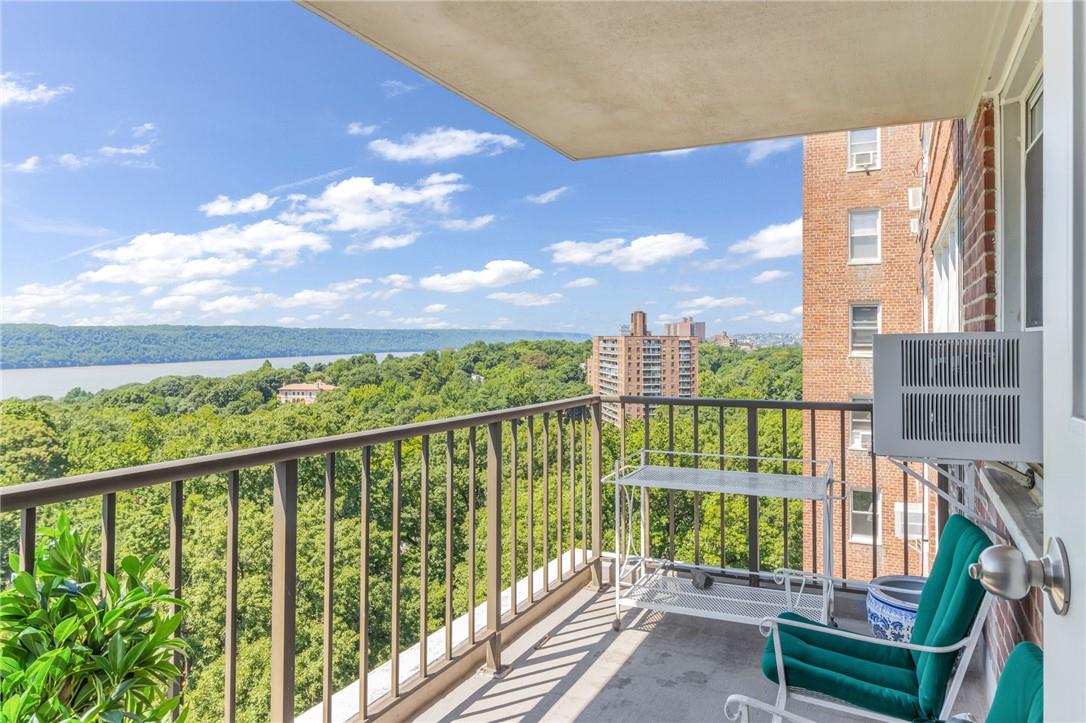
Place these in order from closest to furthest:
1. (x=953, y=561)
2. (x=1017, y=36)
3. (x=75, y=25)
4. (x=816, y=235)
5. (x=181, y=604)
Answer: (x=181, y=604), (x=953, y=561), (x=1017, y=36), (x=816, y=235), (x=75, y=25)

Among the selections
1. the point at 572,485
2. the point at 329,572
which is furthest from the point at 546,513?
the point at 329,572

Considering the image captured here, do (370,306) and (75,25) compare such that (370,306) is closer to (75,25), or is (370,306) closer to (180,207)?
(180,207)

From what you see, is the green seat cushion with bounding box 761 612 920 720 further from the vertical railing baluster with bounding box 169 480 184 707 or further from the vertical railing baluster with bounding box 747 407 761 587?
the vertical railing baluster with bounding box 169 480 184 707

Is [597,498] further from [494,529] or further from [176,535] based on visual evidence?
[176,535]

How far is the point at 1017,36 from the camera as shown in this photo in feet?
6.51

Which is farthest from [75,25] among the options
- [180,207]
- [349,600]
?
[349,600]

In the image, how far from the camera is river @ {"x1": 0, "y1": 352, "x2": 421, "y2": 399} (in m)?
11.1

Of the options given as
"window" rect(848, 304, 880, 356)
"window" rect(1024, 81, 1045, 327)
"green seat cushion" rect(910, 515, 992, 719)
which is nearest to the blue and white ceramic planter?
"green seat cushion" rect(910, 515, 992, 719)

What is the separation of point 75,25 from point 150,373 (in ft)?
59.1

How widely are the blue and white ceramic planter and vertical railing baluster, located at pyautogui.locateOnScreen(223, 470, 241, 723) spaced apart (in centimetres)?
239

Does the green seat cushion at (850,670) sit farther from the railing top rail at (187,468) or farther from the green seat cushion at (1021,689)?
the railing top rail at (187,468)

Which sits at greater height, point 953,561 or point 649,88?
point 649,88

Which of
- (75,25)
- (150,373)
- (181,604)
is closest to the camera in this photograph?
(181,604)

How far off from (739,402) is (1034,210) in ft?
5.81
